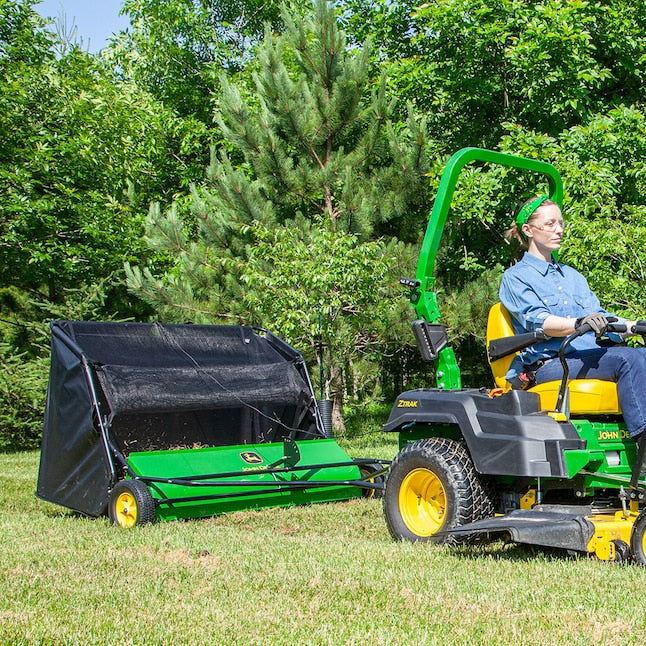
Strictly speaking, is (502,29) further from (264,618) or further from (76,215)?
(264,618)

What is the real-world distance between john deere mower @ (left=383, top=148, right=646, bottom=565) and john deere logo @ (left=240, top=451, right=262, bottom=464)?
192cm

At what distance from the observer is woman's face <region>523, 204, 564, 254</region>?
5.36m

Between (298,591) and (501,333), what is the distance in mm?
2068

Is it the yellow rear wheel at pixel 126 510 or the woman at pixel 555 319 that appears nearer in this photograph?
the woman at pixel 555 319

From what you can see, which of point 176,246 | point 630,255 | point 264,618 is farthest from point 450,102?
point 264,618

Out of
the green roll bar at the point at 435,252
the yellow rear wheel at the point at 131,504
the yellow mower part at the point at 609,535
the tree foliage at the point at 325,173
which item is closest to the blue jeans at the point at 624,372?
the yellow mower part at the point at 609,535

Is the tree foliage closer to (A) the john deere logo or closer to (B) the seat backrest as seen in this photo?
(A) the john deere logo

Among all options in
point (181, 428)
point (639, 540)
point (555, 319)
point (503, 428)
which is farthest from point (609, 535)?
point (181, 428)

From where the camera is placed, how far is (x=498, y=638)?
3.28 meters

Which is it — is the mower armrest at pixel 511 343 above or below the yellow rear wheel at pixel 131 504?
above

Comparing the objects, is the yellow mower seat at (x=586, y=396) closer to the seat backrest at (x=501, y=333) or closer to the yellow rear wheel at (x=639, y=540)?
the seat backrest at (x=501, y=333)

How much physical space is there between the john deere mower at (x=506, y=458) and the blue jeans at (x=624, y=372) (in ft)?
0.24

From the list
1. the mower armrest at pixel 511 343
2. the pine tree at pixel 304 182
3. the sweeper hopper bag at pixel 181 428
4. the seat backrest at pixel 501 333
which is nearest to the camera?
the mower armrest at pixel 511 343

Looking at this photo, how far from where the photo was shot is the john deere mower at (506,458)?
4.57m
